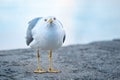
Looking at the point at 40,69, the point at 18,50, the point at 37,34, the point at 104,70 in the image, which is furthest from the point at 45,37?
the point at 18,50

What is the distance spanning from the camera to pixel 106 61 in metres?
8.36

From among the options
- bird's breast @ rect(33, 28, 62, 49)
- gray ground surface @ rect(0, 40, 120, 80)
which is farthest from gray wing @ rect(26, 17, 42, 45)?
gray ground surface @ rect(0, 40, 120, 80)

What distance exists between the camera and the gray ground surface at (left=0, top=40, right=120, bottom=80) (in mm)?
7031

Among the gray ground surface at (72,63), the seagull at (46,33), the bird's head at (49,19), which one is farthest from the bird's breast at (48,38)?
the gray ground surface at (72,63)

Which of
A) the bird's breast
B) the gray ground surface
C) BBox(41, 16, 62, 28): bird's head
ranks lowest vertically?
the gray ground surface

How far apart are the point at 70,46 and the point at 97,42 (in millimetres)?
853

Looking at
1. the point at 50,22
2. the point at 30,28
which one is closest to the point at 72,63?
the point at 30,28

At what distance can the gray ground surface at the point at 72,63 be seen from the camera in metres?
7.03

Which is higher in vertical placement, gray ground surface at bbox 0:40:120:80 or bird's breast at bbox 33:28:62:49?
bird's breast at bbox 33:28:62:49

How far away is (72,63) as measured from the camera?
816 centimetres

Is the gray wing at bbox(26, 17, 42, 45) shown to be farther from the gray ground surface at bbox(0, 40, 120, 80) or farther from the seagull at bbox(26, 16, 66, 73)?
the gray ground surface at bbox(0, 40, 120, 80)

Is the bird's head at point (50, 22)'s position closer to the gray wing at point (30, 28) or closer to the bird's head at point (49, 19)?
the bird's head at point (49, 19)

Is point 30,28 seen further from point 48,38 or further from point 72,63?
point 72,63

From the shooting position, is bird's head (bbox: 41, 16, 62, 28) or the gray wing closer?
bird's head (bbox: 41, 16, 62, 28)
